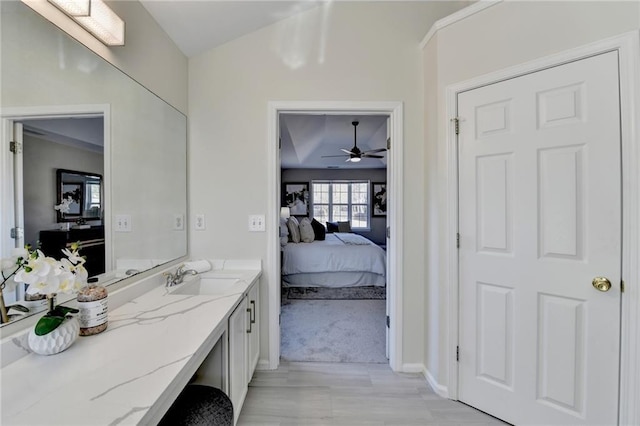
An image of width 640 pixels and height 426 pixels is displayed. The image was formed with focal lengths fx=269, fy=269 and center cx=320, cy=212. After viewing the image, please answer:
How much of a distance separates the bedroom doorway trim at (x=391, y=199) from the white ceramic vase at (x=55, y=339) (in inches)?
49.0

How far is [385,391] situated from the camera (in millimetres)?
1869

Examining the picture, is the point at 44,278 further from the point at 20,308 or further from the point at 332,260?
the point at 332,260

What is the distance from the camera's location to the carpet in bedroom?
2312 millimetres

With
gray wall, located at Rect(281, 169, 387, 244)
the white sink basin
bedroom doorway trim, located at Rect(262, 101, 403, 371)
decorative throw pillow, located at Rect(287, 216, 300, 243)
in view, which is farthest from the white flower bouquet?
gray wall, located at Rect(281, 169, 387, 244)

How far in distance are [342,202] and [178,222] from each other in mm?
6002

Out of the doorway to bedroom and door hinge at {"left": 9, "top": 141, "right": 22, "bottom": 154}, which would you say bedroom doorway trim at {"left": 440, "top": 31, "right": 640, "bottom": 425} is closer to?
the doorway to bedroom

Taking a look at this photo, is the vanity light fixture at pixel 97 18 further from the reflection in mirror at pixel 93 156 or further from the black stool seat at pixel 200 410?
the black stool seat at pixel 200 410

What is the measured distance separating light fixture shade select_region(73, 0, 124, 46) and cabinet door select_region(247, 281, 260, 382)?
1553 mm

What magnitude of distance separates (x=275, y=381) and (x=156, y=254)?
4.02ft

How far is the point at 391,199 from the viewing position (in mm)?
2111

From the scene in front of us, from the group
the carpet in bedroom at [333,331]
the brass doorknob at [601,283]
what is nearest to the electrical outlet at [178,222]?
the carpet in bedroom at [333,331]

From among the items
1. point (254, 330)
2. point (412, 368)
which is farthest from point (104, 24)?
point (412, 368)

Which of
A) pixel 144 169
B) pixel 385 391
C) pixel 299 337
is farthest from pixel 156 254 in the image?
pixel 385 391

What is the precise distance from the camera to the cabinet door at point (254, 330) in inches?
69.8
